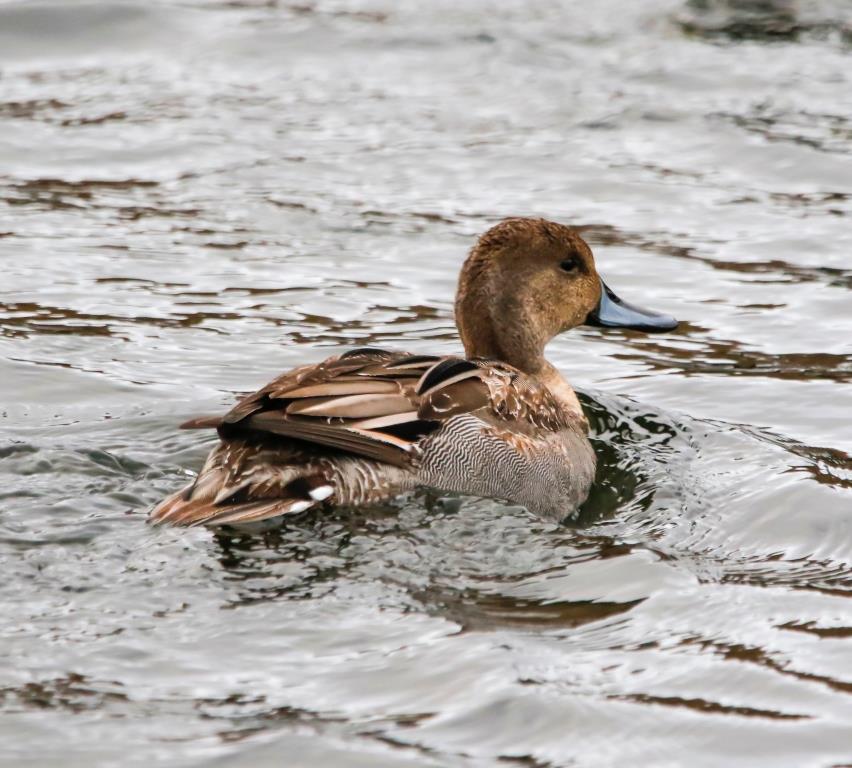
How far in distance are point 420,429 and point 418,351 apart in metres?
2.71

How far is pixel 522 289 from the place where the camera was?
7863 mm

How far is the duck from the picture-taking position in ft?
20.8

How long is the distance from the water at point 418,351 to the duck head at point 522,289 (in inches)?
25.4

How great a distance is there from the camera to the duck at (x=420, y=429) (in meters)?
6.34

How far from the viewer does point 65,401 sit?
26.8 feet

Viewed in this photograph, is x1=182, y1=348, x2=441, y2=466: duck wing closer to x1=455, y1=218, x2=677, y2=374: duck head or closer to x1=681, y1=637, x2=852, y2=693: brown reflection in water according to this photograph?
x1=455, y1=218, x2=677, y2=374: duck head

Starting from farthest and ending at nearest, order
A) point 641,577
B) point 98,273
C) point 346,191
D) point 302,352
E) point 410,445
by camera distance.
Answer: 1. point 346,191
2. point 98,273
3. point 302,352
4. point 410,445
5. point 641,577

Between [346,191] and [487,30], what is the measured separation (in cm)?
456

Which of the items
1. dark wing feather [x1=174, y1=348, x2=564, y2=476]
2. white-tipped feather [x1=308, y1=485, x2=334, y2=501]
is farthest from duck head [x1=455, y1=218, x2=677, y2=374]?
white-tipped feather [x1=308, y1=485, x2=334, y2=501]

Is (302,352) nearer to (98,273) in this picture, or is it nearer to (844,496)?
(98,273)

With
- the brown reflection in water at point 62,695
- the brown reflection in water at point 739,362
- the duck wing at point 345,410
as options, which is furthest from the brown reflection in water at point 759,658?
the brown reflection in water at point 739,362

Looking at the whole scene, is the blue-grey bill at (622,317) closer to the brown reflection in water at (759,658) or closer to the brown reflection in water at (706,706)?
the brown reflection in water at (759,658)

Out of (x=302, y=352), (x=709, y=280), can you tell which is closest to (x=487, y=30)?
(x=709, y=280)

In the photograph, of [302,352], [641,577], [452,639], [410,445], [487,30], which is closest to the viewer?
[452,639]
